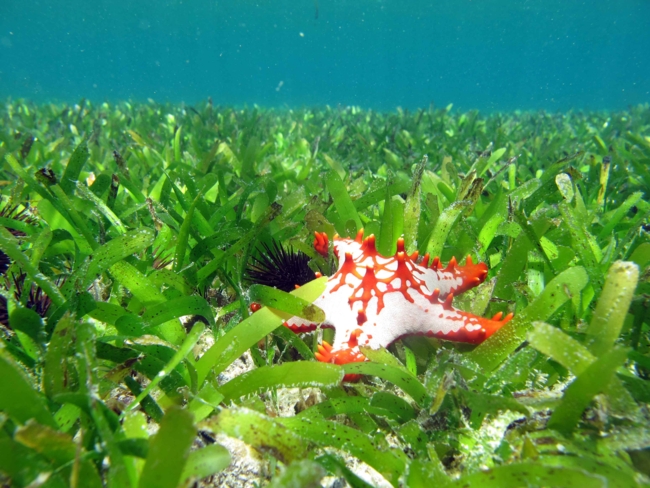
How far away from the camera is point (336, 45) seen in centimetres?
12156

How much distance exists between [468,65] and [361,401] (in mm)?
144998

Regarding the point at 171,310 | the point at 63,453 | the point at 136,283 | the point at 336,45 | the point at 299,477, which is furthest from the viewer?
the point at 336,45

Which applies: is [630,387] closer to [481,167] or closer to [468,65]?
[481,167]

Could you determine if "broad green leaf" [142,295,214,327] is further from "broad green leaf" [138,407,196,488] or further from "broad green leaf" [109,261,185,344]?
"broad green leaf" [138,407,196,488]

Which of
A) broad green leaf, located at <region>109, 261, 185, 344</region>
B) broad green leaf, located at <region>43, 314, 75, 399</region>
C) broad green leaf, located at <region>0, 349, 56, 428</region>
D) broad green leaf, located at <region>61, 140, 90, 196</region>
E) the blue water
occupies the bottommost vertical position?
broad green leaf, located at <region>0, 349, 56, 428</region>

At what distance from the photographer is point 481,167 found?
9.66ft

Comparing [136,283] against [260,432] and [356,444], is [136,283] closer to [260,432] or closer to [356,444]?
[260,432]

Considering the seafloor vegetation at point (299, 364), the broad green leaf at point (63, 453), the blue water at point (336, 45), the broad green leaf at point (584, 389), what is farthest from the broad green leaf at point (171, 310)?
the blue water at point (336, 45)

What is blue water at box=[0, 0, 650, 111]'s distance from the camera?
71938 millimetres

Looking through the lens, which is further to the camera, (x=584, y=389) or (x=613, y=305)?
(x=613, y=305)

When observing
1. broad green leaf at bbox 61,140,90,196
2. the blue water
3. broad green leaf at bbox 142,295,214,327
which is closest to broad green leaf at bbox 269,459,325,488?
broad green leaf at bbox 142,295,214,327

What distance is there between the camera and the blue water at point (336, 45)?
7194cm

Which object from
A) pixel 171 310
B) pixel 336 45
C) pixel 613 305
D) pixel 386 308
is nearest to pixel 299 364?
pixel 386 308

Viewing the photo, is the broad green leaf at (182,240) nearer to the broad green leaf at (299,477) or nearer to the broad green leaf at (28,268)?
the broad green leaf at (28,268)
